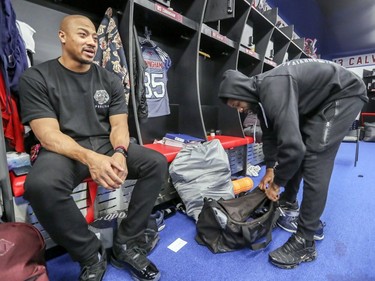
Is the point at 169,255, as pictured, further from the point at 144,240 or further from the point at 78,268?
the point at 78,268

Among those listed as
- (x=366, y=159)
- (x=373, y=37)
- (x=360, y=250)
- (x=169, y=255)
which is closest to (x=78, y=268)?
(x=169, y=255)

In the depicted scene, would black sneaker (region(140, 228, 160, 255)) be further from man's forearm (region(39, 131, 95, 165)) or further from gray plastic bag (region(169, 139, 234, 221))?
man's forearm (region(39, 131, 95, 165))

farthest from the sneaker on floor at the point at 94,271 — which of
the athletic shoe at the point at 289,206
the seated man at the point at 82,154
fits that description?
the athletic shoe at the point at 289,206

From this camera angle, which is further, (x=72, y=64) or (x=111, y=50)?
(x=111, y=50)

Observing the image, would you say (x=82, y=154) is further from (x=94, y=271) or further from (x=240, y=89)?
(x=240, y=89)

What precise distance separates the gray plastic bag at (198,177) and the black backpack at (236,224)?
22 cm

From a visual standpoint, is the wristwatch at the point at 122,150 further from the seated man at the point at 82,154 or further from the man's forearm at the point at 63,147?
the man's forearm at the point at 63,147

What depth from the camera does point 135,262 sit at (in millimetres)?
1052

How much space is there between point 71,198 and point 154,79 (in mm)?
1299

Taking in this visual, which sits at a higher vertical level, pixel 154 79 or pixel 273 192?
pixel 154 79

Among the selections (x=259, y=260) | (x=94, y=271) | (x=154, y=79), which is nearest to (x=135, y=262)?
(x=94, y=271)

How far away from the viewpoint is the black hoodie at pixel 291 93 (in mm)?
978

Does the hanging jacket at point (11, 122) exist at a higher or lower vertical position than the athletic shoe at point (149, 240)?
higher

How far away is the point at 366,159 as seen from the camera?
3531mm
